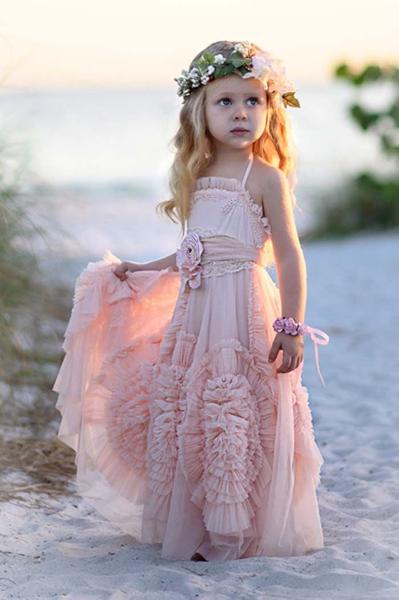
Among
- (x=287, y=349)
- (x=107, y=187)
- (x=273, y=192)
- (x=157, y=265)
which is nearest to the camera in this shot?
(x=287, y=349)

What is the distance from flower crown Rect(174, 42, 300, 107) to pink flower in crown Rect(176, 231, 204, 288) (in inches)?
20.0

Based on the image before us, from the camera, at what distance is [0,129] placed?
5598 millimetres

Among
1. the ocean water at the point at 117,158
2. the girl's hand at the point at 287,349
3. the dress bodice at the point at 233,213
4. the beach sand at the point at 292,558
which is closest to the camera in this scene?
the beach sand at the point at 292,558

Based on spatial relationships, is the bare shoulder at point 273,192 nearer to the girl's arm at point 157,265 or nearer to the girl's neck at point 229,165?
the girl's neck at point 229,165

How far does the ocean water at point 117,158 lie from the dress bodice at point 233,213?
29 centimetres

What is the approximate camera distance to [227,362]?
3434 millimetres

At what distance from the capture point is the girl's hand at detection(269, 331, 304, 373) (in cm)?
339

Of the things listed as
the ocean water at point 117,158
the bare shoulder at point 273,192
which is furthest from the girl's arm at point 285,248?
the ocean water at point 117,158

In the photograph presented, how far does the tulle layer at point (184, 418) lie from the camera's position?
3.42 metres

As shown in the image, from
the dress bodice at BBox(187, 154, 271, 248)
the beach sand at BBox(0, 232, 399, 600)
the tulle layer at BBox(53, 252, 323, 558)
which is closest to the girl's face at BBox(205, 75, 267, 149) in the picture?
the dress bodice at BBox(187, 154, 271, 248)

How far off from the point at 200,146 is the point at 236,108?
177 mm

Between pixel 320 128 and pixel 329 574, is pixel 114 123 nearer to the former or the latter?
pixel 320 128

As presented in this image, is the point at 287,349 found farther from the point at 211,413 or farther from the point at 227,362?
the point at 211,413

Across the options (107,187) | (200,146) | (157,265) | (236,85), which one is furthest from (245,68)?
(107,187)
